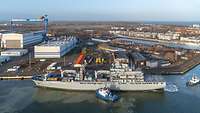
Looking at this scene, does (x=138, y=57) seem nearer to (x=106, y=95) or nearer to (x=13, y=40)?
(x=106, y=95)

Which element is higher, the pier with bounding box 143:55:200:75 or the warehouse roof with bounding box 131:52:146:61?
the warehouse roof with bounding box 131:52:146:61

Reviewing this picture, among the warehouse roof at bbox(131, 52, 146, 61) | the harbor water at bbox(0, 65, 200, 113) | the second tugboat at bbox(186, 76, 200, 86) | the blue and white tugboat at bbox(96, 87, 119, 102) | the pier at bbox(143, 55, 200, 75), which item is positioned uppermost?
the warehouse roof at bbox(131, 52, 146, 61)

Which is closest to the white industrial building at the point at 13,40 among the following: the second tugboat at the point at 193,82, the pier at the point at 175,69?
the pier at the point at 175,69

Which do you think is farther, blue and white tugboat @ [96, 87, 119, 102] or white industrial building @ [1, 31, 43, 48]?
white industrial building @ [1, 31, 43, 48]

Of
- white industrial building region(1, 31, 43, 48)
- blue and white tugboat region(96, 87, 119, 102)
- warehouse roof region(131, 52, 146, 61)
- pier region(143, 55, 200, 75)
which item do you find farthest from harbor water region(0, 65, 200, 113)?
white industrial building region(1, 31, 43, 48)

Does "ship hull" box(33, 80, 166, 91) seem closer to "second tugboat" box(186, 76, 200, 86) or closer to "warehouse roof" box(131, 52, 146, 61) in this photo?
"second tugboat" box(186, 76, 200, 86)

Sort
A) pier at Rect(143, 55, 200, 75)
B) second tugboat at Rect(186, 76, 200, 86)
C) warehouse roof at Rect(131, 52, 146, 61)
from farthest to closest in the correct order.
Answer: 1. warehouse roof at Rect(131, 52, 146, 61)
2. pier at Rect(143, 55, 200, 75)
3. second tugboat at Rect(186, 76, 200, 86)
